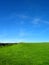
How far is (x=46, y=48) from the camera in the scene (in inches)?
2068

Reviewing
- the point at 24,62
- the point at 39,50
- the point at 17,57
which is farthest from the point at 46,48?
the point at 24,62

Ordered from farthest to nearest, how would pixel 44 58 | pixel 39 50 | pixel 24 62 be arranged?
pixel 39 50 → pixel 44 58 → pixel 24 62

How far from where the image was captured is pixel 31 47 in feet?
177

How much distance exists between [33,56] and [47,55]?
11.6 feet

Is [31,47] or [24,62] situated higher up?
[31,47]

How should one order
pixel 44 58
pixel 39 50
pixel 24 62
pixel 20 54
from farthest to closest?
pixel 39 50
pixel 20 54
pixel 44 58
pixel 24 62

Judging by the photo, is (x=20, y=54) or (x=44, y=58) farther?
(x=20, y=54)

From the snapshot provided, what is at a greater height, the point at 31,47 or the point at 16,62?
the point at 31,47

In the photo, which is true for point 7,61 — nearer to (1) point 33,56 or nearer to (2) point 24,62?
(2) point 24,62

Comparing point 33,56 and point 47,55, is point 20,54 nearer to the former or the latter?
point 33,56

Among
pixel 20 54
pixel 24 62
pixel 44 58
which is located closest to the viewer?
pixel 24 62

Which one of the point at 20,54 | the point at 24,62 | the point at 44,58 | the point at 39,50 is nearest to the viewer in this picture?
the point at 24,62

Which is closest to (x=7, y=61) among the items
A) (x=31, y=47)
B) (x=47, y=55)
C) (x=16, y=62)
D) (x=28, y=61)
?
(x=16, y=62)

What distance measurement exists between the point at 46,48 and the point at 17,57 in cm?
1119
